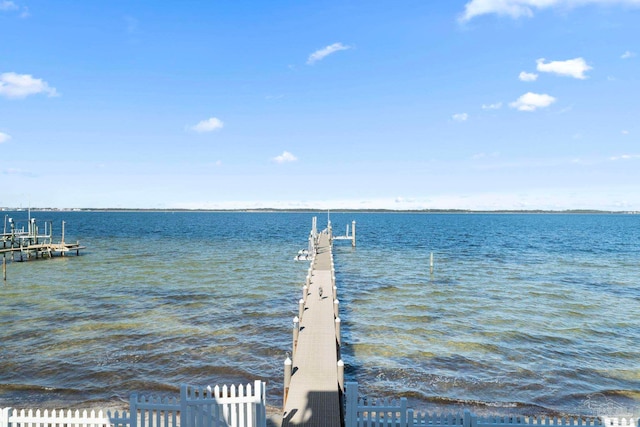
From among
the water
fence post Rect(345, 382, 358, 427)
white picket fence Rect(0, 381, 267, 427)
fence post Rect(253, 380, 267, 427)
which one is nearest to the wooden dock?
fence post Rect(345, 382, 358, 427)

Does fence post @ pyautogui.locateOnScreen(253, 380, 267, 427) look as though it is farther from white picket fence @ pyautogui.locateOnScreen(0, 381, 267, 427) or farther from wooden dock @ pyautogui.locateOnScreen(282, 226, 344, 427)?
wooden dock @ pyautogui.locateOnScreen(282, 226, 344, 427)

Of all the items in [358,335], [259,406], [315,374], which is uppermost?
[259,406]

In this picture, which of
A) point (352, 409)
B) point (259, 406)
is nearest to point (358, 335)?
point (352, 409)

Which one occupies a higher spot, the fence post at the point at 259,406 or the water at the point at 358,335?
the fence post at the point at 259,406

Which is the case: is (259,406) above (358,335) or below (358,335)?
above

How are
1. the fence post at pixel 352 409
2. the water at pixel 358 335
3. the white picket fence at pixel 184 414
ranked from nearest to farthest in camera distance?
1. the white picket fence at pixel 184 414
2. the fence post at pixel 352 409
3. the water at pixel 358 335

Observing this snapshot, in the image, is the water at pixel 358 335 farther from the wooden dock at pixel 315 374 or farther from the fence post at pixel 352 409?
the fence post at pixel 352 409

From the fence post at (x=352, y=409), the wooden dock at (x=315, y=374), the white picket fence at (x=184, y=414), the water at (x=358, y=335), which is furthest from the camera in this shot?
the water at (x=358, y=335)

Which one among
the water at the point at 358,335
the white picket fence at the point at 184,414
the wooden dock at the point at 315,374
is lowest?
the water at the point at 358,335

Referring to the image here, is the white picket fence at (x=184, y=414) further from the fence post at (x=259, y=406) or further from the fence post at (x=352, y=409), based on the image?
the fence post at (x=352, y=409)

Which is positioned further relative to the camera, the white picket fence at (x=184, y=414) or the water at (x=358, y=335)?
the water at (x=358, y=335)

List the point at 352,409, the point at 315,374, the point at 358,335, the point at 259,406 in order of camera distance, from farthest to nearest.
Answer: the point at 358,335 → the point at 315,374 → the point at 259,406 → the point at 352,409

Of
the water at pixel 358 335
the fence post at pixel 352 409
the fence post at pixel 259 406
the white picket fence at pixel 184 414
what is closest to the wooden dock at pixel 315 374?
the fence post at pixel 352 409

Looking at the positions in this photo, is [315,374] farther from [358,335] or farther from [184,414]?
[358,335]
